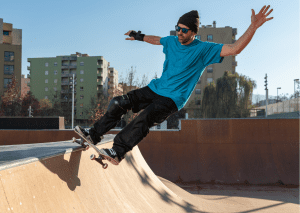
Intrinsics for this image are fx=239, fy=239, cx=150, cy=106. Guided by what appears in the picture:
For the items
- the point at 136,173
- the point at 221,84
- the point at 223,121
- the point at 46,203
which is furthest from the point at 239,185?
the point at 221,84

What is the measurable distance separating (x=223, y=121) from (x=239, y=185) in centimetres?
249

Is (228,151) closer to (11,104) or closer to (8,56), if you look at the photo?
(11,104)

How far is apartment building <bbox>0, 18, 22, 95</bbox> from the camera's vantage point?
169 ft

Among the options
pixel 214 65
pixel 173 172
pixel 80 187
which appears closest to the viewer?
pixel 80 187

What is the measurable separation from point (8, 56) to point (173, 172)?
55539 millimetres

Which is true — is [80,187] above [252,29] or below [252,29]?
below

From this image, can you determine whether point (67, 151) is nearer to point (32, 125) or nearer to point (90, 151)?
point (90, 151)

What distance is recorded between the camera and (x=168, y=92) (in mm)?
2898

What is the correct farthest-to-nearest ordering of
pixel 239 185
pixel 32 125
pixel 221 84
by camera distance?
pixel 221 84, pixel 32 125, pixel 239 185

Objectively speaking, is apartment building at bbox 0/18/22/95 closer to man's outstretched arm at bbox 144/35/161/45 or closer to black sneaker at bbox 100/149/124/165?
man's outstretched arm at bbox 144/35/161/45

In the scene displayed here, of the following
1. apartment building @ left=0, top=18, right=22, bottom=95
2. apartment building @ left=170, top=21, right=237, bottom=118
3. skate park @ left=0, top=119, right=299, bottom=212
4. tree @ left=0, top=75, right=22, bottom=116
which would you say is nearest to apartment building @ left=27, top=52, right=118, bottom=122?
apartment building @ left=0, top=18, right=22, bottom=95

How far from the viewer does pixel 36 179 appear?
2258 millimetres

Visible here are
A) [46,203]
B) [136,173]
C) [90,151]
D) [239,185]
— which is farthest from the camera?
[239,185]

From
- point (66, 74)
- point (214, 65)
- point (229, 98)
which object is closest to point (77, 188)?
point (229, 98)
